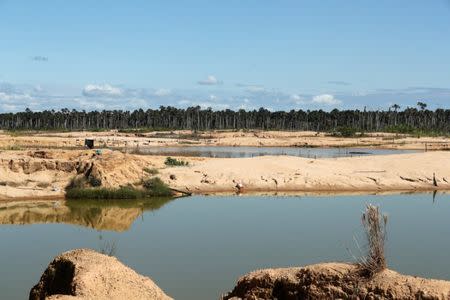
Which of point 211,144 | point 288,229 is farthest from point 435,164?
point 211,144

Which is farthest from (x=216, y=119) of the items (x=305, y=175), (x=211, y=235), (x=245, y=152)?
(x=211, y=235)

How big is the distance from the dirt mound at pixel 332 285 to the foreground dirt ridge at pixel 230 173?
25.9m

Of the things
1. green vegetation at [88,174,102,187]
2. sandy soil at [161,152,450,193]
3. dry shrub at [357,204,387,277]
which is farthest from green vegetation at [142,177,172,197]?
dry shrub at [357,204,387,277]

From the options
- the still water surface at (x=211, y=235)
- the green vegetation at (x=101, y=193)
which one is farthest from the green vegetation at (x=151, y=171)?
the still water surface at (x=211, y=235)

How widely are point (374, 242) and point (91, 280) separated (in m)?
4.31

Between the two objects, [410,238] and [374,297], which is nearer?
[374,297]

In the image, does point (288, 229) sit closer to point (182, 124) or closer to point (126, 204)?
point (126, 204)

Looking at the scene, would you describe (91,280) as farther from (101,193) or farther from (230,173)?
(230,173)

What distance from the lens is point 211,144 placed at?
8519cm

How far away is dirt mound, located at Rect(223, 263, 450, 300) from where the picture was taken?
8.50 m

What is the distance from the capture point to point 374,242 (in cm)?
886

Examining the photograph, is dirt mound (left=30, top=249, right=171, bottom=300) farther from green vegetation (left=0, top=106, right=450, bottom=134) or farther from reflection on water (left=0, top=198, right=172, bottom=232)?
green vegetation (left=0, top=106, right=450, bottom=134)

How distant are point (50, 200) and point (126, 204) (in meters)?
4.36

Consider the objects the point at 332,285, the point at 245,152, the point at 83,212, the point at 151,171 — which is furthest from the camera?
the point at 245,152
